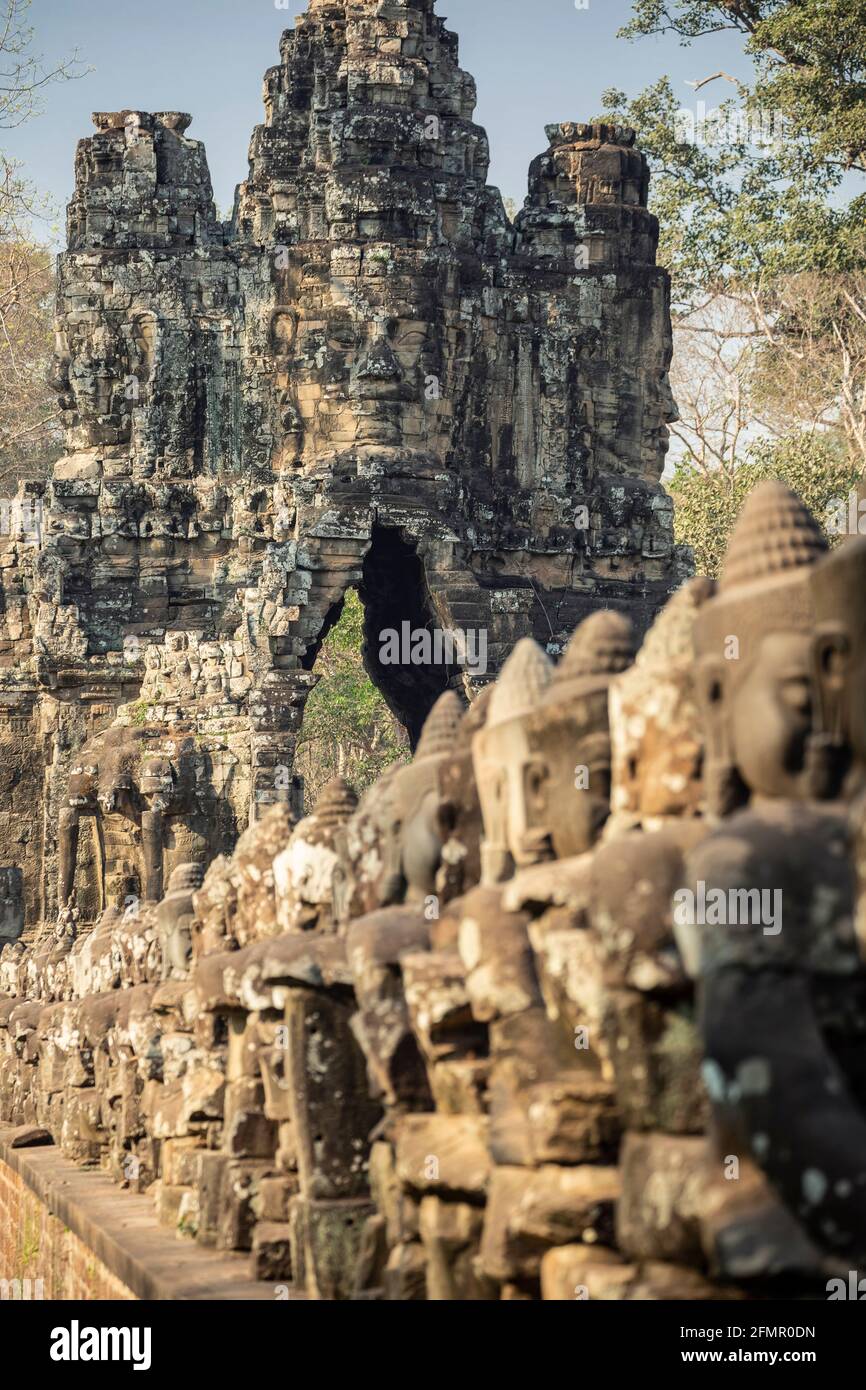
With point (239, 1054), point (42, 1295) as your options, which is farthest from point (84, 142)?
point (239, 1054)

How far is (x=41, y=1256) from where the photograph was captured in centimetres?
1182

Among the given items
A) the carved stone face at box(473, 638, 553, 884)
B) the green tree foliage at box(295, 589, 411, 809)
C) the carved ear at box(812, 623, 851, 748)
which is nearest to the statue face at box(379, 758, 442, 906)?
the carved stone face at box(473, 638, 553, 884)

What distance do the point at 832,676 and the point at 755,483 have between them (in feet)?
96.9

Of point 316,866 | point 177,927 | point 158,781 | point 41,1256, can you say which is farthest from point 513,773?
point 158,781

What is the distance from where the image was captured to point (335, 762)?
134 ft

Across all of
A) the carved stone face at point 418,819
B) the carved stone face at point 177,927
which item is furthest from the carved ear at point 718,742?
the carved stone face at point 177,927

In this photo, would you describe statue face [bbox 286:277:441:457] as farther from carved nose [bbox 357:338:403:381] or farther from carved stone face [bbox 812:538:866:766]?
carved stone face [bbox 812:538:866:766]

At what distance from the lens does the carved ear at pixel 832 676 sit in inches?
178

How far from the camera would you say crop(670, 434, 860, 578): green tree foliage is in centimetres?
3216

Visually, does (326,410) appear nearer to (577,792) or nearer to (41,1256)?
(41,1256)

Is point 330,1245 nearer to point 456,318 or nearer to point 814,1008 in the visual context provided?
point 814,1008

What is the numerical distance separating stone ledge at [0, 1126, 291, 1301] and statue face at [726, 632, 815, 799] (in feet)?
9.56

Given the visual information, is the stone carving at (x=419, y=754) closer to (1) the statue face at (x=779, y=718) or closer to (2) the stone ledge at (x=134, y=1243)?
(1) the statue face at (x=779, y=718)
